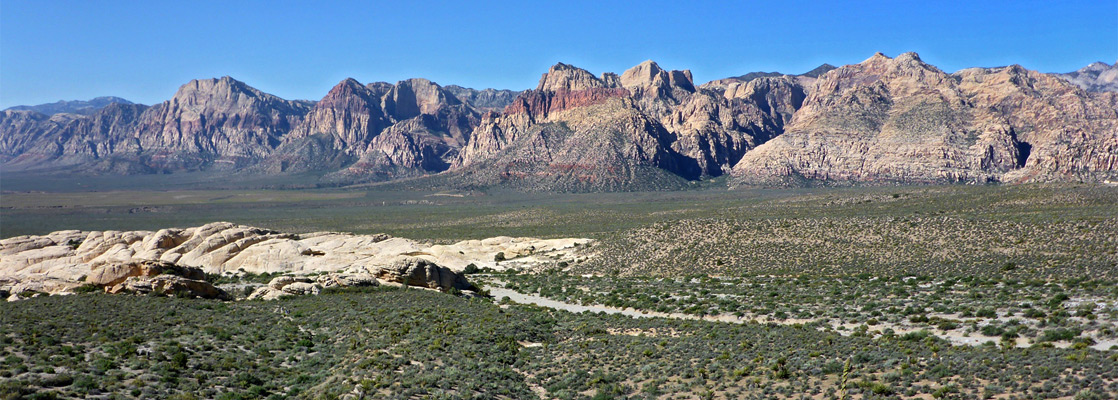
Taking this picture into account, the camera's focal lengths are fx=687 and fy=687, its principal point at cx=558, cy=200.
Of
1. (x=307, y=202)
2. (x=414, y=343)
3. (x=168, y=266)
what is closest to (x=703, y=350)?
(x=414, y=343)

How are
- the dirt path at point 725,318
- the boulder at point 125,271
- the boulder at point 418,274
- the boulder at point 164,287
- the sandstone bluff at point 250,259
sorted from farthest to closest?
the boulder at point 418,274, the sandstone bluff at point 250,259, the boulder at point 125,271, the boulder at point 164,287, the dirt path at point 725,318

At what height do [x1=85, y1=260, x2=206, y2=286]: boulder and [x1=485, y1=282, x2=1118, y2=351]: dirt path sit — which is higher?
[x1=85, y1=260, x2=206, y2=286]: boulder

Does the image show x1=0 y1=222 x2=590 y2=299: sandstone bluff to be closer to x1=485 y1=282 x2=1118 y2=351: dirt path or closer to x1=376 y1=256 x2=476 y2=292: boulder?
x1=376 y1=256 x2=476 y2=292: boulder

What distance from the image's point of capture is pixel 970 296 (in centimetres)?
3688

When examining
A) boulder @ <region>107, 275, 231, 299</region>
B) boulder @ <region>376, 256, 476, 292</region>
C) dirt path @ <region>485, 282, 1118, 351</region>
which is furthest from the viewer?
boulder @ <region>376, 256, 476, 292</region>

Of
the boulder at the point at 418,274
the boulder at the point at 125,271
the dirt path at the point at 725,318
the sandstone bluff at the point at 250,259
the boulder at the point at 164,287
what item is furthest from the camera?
the boulder at the point at 418,274

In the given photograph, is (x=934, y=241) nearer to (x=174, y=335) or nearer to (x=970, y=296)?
(x=970, y=296)

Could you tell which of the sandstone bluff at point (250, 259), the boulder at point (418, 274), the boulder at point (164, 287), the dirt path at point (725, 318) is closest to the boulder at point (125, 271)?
the sandstone bluff at point (250, 259)

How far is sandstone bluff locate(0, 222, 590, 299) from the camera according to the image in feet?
142

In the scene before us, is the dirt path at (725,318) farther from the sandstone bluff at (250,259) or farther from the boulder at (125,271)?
the boulder at (125,271)

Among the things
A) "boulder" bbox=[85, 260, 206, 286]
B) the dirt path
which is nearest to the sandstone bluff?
"boulder" bbox=[85, 260, 206, 286]

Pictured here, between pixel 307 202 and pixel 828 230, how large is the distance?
511 feet

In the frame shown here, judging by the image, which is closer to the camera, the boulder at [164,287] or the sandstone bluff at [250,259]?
the boulder at [164,287]

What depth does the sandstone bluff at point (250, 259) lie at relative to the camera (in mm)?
43406
